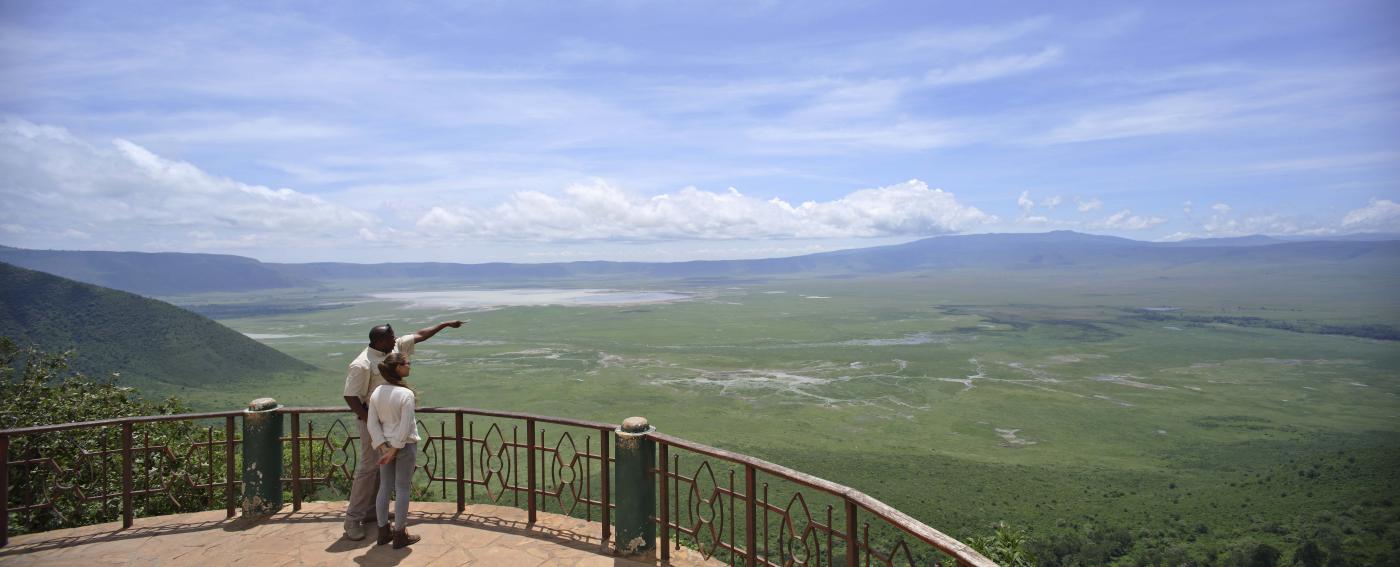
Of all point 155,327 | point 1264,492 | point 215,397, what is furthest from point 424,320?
point 1264,492

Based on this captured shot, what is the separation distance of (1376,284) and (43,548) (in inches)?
10392

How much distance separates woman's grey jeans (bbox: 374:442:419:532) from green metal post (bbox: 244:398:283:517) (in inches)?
57.2

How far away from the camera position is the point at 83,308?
219 feet

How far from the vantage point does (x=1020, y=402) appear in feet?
197

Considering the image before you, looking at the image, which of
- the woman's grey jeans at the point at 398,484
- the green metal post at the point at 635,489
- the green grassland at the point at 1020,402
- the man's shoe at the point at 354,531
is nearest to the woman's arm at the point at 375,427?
the woman's grey jeans at the point at 398,484

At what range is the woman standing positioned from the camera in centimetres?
571

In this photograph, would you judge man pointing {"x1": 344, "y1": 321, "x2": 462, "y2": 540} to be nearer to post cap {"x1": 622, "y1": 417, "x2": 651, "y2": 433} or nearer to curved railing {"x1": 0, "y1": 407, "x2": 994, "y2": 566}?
curved railing {"x1": 0, "y1": 407, "x2": 994, "y2": 566}

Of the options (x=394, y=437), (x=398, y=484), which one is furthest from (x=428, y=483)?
(x=394, y=437)

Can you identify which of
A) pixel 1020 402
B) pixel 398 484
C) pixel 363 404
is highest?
pixel 363 404

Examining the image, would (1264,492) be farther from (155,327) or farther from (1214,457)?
(155,327)

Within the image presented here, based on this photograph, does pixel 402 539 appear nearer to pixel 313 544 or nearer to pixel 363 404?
pixel 313 544

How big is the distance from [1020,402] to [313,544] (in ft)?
207

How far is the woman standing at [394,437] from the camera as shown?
5711 mm

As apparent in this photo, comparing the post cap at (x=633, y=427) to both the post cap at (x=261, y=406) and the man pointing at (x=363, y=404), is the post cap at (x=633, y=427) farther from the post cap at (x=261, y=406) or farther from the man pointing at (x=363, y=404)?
the post cap at (x=261, y=406)
